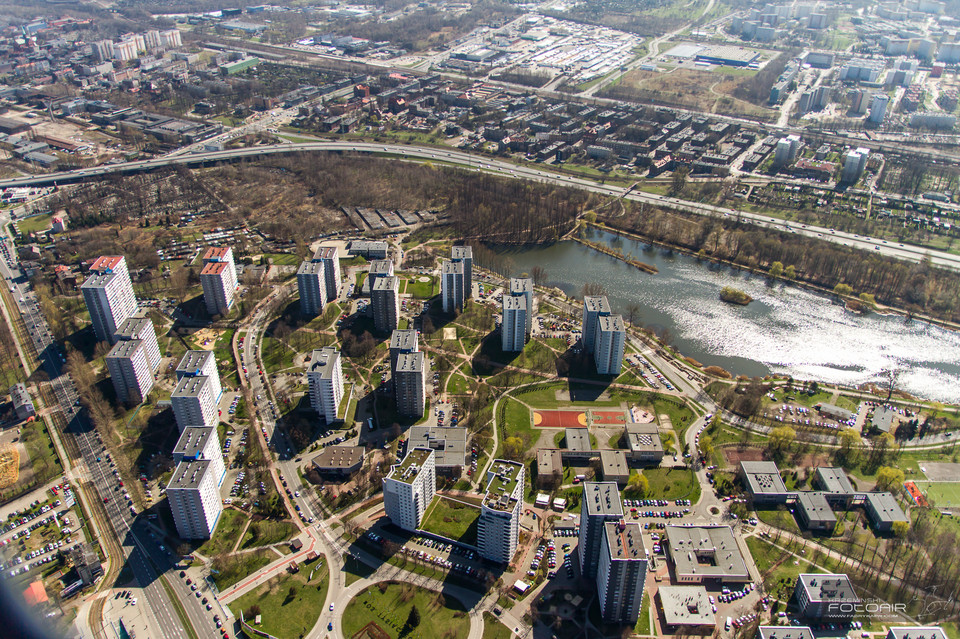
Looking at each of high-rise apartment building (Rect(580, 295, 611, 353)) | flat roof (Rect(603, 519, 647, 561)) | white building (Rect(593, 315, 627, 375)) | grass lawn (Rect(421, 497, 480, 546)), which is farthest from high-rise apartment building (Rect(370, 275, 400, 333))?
flat roof (Rect(603, 519, 647, 561))

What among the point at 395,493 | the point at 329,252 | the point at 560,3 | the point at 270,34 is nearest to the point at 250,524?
the point at 395,493

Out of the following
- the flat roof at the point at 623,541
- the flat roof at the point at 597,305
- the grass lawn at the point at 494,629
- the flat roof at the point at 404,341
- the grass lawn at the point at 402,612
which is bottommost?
the grass lawn at the point at 494,629

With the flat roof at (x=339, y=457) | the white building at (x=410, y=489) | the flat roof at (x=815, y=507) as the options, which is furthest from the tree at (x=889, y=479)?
the flat roof at (x=339, y=457)

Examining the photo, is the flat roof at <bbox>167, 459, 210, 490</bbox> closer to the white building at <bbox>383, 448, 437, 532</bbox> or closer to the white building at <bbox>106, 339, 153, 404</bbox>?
the white building at <bbox>383, 448, 437, 532</bbox>

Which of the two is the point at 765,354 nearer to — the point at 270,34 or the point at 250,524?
the point at 250,524

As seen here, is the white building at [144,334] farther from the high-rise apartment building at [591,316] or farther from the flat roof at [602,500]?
the flat roof at [602,500]

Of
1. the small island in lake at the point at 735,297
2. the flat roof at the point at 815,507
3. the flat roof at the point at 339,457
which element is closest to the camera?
the flat roof at the point at 815,507

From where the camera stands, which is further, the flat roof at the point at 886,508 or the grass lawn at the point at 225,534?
the flat roof at the point at 886,508
